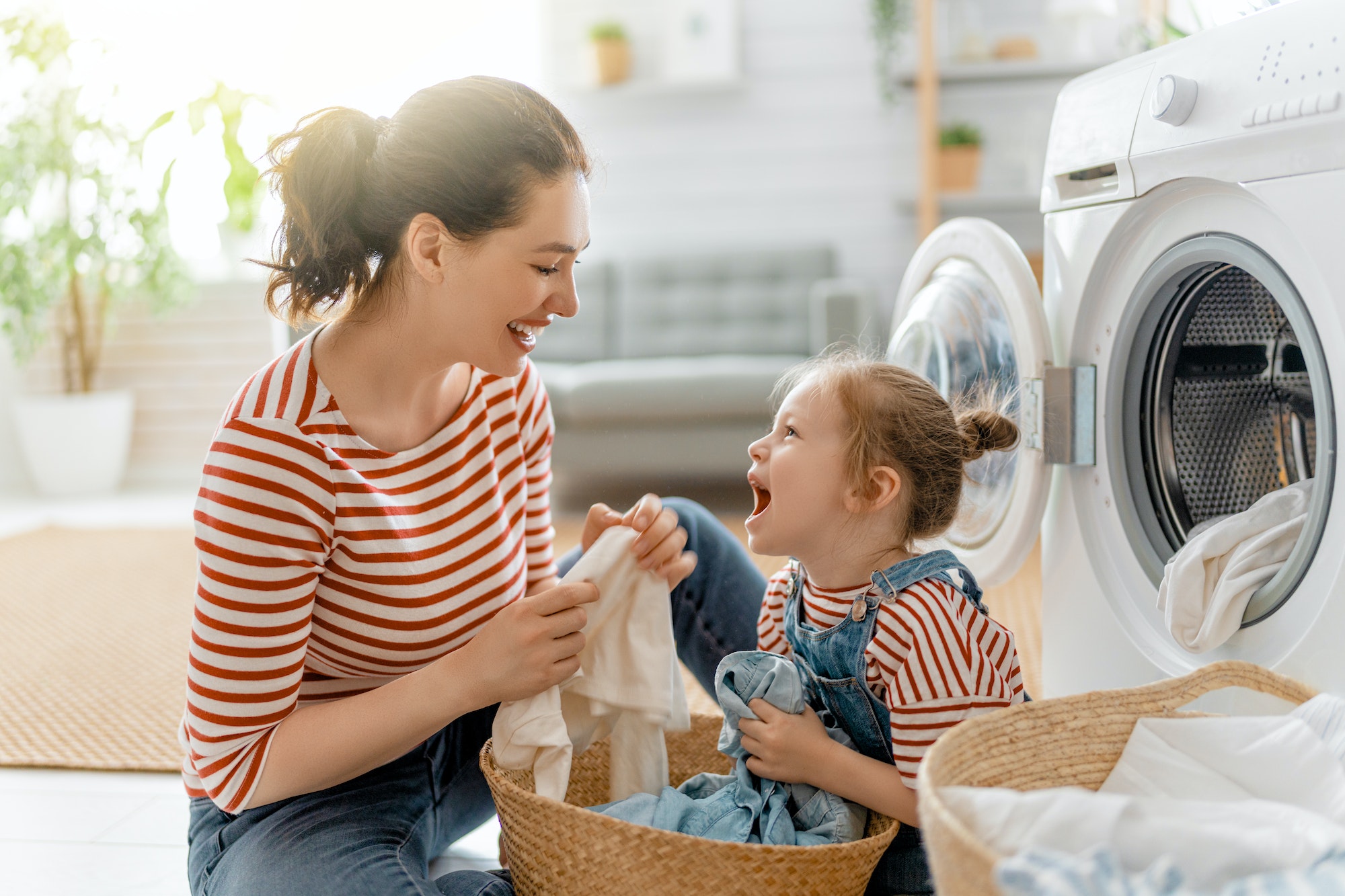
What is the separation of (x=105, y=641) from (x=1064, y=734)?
194 centimetres

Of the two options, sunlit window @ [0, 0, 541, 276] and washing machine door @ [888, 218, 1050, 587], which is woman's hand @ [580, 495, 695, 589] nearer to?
washing machine door @ [888, 218, 1050, 587]

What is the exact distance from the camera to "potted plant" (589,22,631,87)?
12.7 ft

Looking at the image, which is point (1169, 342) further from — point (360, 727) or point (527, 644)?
point (360, 727)

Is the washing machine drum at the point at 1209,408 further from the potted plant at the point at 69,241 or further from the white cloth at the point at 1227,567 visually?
the potted plant at the point at 69,241

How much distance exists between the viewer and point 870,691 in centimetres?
105

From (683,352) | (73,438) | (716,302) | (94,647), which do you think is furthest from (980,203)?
(73,438)

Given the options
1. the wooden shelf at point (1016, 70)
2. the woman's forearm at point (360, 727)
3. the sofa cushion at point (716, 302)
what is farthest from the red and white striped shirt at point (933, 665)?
the wooden shelf at point (1016, 70)

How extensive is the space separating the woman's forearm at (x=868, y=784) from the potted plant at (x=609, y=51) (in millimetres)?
3350

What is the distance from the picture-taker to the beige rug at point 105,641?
1670mm

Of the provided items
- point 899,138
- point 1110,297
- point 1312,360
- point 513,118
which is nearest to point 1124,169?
point 1110,297

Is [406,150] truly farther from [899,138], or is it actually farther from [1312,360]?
[899,138]

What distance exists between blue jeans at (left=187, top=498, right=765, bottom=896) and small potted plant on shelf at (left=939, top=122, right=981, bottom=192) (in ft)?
8.55

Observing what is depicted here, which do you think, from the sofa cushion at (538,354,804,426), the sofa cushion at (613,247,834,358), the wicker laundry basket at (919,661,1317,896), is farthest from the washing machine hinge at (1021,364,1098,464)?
the sofa cushion at (613,247,834,358)

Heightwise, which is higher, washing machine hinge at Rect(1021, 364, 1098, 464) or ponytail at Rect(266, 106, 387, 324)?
ponytail at Rect(266, 106, 387, 324)
